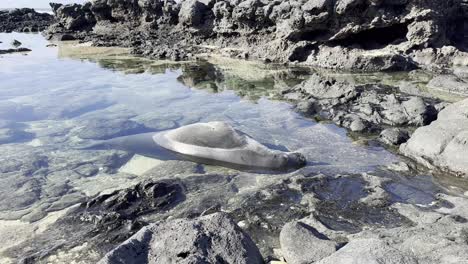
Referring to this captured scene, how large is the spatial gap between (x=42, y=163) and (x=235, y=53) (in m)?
12.0

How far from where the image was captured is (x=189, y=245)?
10.6ft

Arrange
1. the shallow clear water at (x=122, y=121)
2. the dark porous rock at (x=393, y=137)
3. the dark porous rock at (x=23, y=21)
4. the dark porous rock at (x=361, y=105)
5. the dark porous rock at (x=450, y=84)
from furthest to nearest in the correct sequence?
the dark porous rock at (x=23, y=21) < the dark porous rock at (x=450, y=84) < the dark porous rock at (x=361, y=105) < the dark porous rock at (x=393, y=137) < the shallow clear water at (x=122, y=121)

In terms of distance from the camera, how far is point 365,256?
9.89 ft

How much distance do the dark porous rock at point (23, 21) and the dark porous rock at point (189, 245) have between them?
3420 centimetres

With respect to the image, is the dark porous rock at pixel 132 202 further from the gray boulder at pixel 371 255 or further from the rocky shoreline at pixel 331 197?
the gray boulder at pixel 371 255

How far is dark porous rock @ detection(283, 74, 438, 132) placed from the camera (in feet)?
28.1

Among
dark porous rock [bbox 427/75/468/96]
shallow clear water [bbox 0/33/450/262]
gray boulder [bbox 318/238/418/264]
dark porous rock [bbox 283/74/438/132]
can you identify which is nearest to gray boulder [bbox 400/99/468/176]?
shallow clear water [bbox 0/33/450/262]

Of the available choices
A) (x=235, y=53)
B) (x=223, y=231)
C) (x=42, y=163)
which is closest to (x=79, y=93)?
(x=42, y=163)

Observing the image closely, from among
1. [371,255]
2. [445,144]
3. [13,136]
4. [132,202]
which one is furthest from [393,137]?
[13,136]

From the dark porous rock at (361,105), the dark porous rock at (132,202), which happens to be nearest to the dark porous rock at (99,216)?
the dark porous rock at (132,202)

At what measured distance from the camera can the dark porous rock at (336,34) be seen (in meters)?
14.8

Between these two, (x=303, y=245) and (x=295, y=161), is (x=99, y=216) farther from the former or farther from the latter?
(x=295, y=161)

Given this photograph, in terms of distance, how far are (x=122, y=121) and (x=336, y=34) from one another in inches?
365

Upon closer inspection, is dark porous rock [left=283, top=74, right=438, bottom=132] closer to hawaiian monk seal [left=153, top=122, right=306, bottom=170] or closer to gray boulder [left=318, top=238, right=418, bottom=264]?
hawaiian monk seal [left=153, top=122, right=306, bottom=170]
